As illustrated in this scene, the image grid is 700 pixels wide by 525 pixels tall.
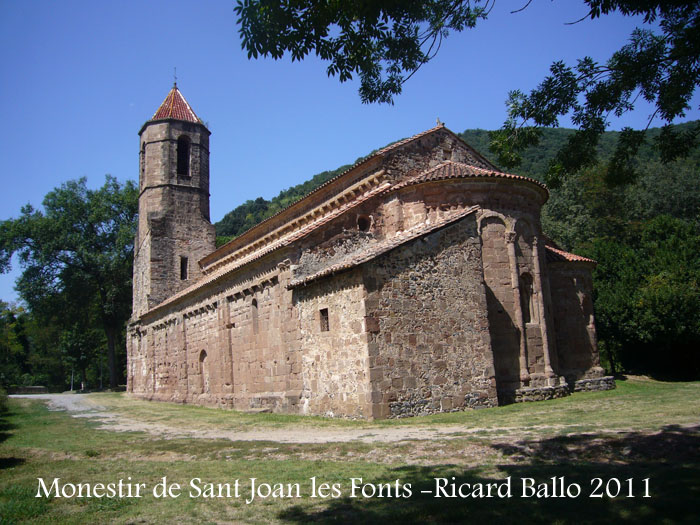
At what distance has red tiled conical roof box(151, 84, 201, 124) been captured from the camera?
99.2 ft

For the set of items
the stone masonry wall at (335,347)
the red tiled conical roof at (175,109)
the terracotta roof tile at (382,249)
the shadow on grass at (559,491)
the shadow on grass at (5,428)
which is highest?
the red tiled conical roof at (175,109)

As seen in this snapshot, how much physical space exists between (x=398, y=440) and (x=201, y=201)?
2468 cm

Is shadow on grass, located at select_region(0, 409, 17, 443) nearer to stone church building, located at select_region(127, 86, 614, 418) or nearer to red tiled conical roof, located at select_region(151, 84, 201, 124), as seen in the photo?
stone church building, located at select_region(127, 86, 614, 418)

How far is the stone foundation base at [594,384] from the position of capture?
1645 centimetres

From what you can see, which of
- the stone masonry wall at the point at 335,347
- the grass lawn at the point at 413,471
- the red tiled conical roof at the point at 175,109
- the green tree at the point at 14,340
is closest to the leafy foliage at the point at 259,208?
the green tree at the point at 14,340

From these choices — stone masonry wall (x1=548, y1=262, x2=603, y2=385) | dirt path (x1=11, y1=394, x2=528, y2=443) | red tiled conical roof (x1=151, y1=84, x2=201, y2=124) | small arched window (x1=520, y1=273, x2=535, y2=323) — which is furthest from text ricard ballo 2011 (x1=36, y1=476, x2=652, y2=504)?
red tiled conical roof (x1=151, y1=84, x2=201, y2=124)

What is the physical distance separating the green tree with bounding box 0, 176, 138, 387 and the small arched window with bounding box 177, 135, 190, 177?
12579 millimetres

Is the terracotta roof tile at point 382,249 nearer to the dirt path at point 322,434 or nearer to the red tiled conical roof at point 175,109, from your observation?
the dirt path at point 322,434

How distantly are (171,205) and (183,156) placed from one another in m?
3.34

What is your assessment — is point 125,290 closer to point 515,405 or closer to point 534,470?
point 515,405

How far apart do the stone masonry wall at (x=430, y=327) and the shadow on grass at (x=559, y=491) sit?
524 cm

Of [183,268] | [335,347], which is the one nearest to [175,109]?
[183,268]

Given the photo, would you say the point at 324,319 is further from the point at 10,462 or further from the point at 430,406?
the point at 10,462

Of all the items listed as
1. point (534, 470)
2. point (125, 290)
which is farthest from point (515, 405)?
point (125, 290)
